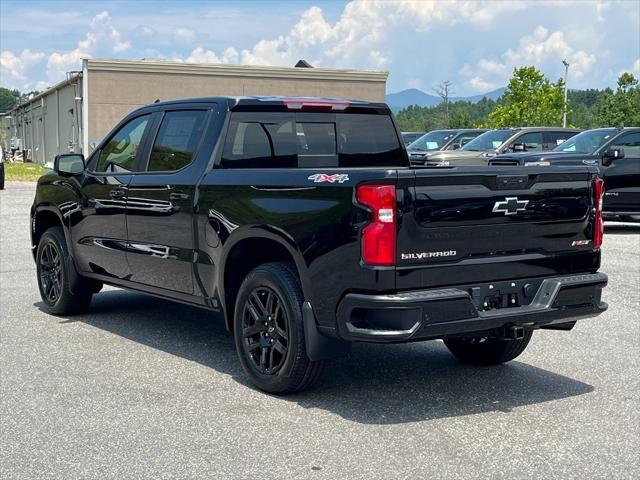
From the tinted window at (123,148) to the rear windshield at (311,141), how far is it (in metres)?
1.21

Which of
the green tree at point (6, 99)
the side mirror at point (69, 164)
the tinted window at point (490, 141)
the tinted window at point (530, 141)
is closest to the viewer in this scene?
the side mirror at point (69, 164)

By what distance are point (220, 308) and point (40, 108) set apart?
69.6m

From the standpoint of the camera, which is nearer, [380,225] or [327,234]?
[380,225]

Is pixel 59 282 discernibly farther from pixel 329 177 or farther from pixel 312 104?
pixel 329 177

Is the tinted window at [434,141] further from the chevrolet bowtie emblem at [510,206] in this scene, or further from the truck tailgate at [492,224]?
the chevrolet bowtie emblem at [510,206]

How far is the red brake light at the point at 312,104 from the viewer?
6.82 m

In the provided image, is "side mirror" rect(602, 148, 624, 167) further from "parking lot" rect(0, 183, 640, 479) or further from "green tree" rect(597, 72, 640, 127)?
"green tree" rect(597, 72, 640, 127)

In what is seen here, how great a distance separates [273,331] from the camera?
19.4 ft

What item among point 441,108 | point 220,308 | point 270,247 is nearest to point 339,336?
point 270,247

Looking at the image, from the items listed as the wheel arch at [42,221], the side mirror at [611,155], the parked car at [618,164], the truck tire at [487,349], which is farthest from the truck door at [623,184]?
the wheel arch at [42,221]

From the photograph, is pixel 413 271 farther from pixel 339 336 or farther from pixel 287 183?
pixel 287 183

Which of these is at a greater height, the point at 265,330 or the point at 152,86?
the point at 152,86

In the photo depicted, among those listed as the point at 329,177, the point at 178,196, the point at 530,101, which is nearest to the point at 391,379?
the point at 329,177

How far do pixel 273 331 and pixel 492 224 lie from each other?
154 centimetres
